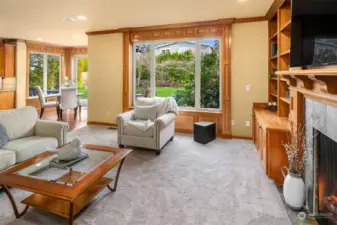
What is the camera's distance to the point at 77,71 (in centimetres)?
969

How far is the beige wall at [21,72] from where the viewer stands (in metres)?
7.64

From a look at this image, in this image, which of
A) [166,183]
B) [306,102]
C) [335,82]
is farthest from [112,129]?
[335,82]

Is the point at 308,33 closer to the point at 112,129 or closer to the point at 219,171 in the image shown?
the point at 219,171

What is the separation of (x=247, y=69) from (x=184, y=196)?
3268 mm

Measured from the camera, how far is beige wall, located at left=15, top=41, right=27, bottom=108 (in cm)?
764

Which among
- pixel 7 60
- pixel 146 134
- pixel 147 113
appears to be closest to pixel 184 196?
pixel 146 134

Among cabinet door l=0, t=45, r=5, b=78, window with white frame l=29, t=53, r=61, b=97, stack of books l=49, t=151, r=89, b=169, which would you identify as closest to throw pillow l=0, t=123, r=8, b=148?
stack of books l=49, t=151, r=89, b=169

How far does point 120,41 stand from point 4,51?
4.36 meters

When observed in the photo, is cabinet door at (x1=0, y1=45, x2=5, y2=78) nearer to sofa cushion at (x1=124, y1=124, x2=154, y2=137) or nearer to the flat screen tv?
sofa cushion at (x1=124, y1=124, x2=154, y2=137)

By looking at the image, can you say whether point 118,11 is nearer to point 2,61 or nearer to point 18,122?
point 18,122

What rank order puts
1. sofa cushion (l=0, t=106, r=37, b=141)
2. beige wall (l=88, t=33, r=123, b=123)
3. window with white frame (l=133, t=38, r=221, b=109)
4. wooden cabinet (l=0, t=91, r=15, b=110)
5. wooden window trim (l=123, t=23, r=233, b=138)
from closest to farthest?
sofa cushion (l=0, t=106, r=37, b=141) → wooden window trim (l=123, t=23, r=233, b=138) → window with white frame (l=133, t=38, r=221, b=109) → beige wall (l=88, t=33, r=123, b=123) → wooden cabinet (l=0, t=91, r=15, b=110)

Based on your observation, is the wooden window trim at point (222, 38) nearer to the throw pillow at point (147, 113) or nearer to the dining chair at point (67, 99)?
the throw pillow at point (147, 113)

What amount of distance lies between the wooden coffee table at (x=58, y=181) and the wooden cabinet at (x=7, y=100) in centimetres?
622

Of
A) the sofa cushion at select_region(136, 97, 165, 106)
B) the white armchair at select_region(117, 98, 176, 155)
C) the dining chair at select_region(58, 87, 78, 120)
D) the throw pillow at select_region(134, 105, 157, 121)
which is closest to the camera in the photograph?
the white armchair at select_region(117, 98, 176, 155)
